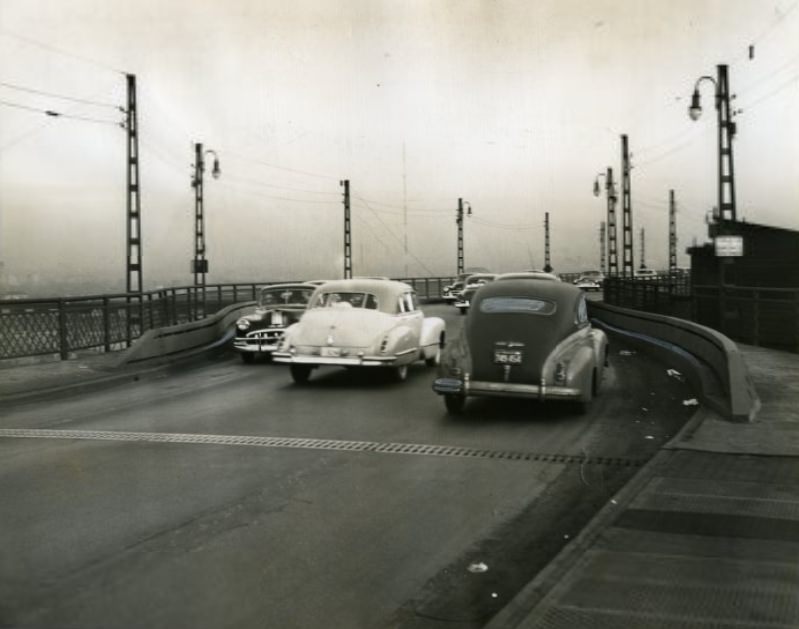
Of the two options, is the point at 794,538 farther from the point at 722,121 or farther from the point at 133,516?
the point at 722,121

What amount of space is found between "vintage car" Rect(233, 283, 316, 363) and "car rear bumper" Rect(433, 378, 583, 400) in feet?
22.5

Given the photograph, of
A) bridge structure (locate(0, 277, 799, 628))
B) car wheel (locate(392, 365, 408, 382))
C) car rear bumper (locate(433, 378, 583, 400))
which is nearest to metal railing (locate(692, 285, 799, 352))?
bridge structure (locate(0, 277, 799, 628))

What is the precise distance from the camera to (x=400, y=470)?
7.11 metres

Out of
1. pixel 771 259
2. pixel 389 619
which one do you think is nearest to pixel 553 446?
pixel 389 619

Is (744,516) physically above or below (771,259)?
below

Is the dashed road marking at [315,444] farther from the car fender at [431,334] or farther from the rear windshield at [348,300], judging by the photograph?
the car fender at [431,334]

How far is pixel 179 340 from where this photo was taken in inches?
687

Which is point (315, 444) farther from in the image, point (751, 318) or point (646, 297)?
point (646, 297)

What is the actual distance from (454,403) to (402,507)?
427 cm

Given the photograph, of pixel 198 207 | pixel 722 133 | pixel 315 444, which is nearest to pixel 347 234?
pixel 198 207

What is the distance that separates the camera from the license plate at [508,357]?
9.85m

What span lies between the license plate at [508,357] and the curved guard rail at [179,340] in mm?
7821

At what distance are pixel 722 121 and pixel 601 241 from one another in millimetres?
89782

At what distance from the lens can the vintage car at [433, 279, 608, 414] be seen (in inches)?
383
